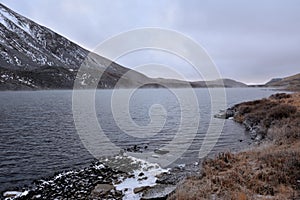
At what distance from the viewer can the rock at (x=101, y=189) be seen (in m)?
15.8

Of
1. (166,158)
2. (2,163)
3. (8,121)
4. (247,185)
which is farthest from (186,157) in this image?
(8,121)

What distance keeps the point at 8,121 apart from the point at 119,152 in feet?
80.1

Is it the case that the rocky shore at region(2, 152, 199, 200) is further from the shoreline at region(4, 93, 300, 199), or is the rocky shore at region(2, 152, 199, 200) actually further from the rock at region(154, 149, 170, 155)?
the rock at region(154, 149, 170, 155)

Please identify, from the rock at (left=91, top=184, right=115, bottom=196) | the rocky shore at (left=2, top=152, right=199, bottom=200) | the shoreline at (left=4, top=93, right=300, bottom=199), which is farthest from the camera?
the rock at (left=91, top=184, right=115, bottom=196)

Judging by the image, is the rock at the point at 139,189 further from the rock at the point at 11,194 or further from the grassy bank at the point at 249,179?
the rock at the point at 11,194

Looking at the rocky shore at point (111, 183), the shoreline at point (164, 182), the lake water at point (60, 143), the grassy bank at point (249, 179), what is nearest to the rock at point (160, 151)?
the lake water at point (60, 143)

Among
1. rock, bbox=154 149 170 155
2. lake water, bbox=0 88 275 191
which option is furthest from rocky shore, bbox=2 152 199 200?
rock, bbox=154 149 170 155

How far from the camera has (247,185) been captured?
1247 cm

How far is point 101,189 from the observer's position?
16.2m

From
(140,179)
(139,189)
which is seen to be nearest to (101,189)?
(139,189)

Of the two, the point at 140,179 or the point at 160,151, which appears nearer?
the point at 140,179

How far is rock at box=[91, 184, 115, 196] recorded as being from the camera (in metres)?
15.8

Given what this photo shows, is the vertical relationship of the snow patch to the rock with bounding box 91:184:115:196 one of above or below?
below

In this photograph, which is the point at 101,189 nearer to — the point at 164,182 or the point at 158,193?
the point at 158,193
